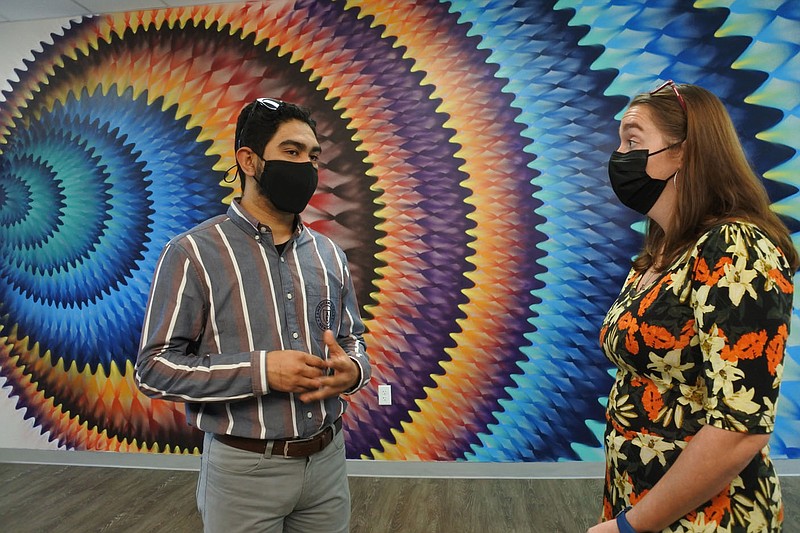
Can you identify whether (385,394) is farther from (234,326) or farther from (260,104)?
(260,104)

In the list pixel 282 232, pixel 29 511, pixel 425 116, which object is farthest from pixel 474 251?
pixel 29 511

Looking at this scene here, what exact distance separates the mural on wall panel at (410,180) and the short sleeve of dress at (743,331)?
85.5 inches

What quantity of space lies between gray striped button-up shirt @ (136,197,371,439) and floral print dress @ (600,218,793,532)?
0.67 meters

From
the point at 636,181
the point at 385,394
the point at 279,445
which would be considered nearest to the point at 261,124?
the point at 279,445

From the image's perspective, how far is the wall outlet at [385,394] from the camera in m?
3.11

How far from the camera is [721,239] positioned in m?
0.85

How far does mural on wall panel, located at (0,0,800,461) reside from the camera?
2922mm

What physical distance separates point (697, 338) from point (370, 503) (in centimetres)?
230

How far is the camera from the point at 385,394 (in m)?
3.11

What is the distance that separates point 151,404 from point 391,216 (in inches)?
75.6

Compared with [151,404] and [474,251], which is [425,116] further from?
[151,404]

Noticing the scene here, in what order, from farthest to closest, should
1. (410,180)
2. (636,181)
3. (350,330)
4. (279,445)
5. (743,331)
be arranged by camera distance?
(410,180) < (350,330) < (279,445) < (636,181) < (743,331)

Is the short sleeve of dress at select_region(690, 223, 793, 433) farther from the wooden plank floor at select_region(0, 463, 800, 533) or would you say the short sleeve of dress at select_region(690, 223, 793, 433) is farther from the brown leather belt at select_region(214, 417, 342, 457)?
the wooden plank floor at select_region(0, 463, 800, 533)

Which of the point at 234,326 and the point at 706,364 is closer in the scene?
the point at 706,364
